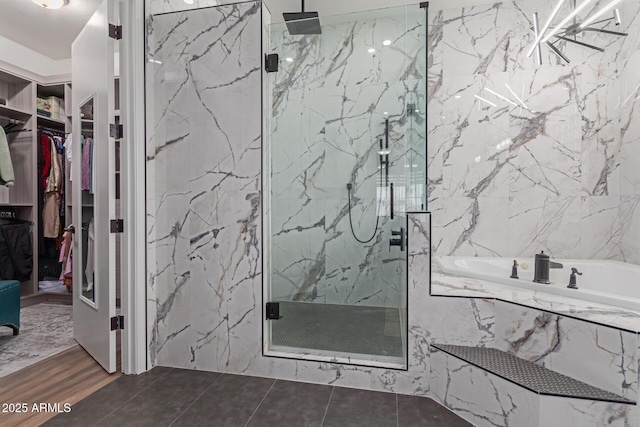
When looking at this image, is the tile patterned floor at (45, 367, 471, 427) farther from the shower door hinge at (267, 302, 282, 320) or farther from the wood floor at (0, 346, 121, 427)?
the shower door hinge at (267, 302, 282, 320)

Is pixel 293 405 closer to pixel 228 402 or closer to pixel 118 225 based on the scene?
pixel 228 402

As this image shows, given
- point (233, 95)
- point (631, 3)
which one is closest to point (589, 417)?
point (233, 95)

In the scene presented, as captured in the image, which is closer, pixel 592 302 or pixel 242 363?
pixel 592 302

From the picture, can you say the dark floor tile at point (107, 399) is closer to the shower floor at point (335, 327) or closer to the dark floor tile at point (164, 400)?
the dark floor tile at point (164, 400)

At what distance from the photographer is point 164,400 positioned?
72.3 inches

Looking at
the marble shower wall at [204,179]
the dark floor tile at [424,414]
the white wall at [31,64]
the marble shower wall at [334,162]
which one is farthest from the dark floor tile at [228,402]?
the white wall at [31,64]

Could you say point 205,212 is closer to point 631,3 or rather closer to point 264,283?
point 264,283

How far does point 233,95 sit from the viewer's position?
7.08ft

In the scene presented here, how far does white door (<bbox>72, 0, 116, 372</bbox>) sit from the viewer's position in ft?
6.93

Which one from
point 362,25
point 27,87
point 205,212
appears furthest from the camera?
point 27,87

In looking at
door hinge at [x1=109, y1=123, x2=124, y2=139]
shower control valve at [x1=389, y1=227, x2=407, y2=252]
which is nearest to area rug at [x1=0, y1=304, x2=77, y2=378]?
door hinge at [x1=109, y1=123, x2=124, y2=139]

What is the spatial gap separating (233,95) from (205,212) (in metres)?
0.78

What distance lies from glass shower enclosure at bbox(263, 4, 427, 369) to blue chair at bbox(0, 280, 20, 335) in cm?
210

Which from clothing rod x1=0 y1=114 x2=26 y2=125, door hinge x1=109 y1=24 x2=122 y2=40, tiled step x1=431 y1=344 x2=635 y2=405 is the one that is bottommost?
tiled step x1=431 y1=344 x2=635 y2=405
